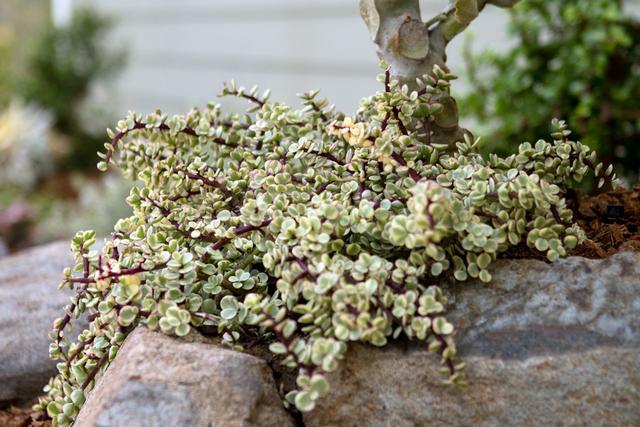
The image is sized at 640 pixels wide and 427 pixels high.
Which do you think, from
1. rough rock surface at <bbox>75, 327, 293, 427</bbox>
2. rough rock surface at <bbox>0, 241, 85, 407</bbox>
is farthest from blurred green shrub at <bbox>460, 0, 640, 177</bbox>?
rough rock surface at <bbox>75, 327, 293, 427</bbox>

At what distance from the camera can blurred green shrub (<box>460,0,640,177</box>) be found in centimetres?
305

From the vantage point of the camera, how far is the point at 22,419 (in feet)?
6.23

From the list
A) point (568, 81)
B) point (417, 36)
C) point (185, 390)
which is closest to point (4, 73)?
point (568, 81)

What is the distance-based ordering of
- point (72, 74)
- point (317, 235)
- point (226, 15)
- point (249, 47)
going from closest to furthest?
point (317, 235), point (249, 47), point (226, 15), point (72, 74)

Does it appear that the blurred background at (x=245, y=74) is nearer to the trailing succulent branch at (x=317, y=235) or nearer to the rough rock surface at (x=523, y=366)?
the trailing succulent branch at (x=317, y=235)

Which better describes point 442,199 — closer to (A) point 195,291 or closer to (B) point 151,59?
(A) point 195,291

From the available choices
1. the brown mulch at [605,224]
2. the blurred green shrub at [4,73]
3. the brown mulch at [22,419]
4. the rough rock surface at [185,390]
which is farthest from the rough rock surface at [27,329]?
the blurred green shrub at [4,73]

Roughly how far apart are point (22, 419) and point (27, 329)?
24 cm

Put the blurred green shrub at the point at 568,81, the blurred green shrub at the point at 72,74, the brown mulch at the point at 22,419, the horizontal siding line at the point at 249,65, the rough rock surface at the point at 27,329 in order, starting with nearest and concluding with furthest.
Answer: the brown mulch at the point at 22,419
the rough rock surface at the point at 27,329
the blurred green shrub at the point at 568,81
the horizontal siding line at the point at 249,65
the blurred green shrub at the point at 72,74

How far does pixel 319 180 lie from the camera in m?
1.61

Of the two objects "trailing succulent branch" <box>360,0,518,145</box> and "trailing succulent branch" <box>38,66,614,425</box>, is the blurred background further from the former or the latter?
"trailing succulent branch" <box>38,66,614,425</box>

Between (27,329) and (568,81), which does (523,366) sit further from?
(568,81)

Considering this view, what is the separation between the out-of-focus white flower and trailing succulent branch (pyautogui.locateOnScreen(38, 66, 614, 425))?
5011 millimetres

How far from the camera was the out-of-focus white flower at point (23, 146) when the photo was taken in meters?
6.37
